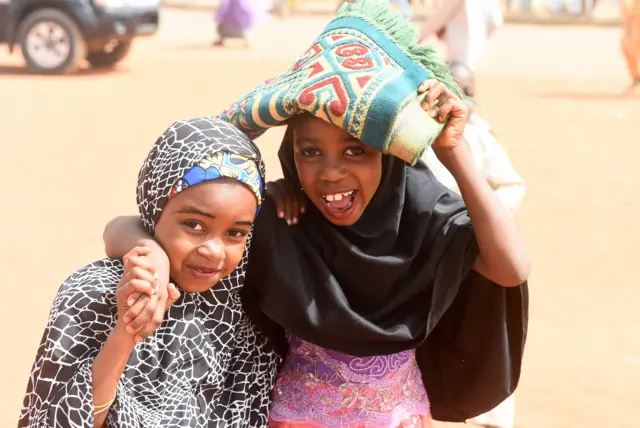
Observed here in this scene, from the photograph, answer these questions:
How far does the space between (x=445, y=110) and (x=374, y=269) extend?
1.72ft

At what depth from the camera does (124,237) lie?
2889 mm

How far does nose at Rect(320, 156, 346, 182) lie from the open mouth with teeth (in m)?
0.06

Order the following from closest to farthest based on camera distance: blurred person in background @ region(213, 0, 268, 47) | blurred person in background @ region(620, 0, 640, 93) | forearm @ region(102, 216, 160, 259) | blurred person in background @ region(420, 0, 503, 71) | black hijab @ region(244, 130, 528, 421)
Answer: forearm @ region(102, 216, 160, 259), black hijab @ region(244, 130, 528, 421), blurred person in background @ region(420, 0, 503, 71), blurred person in background @ region(620, 0, 640, 93), blurred person in background @ region(213, 0, 268, 47)

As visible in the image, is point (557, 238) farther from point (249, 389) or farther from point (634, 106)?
point (634, 106)

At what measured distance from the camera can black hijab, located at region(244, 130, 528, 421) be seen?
298 cm

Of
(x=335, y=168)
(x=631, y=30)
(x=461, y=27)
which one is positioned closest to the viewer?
(x=335, y=168)

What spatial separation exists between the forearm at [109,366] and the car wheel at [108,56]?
53.3ft

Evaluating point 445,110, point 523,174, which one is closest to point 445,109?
point 445,110

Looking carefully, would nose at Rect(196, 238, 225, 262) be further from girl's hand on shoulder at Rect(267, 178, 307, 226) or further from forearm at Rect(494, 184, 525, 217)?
forearm at Rect(494, 184, 525, 217)

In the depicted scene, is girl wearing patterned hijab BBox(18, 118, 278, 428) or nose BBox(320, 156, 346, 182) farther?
nose BBox(320, 156, 346, 182)

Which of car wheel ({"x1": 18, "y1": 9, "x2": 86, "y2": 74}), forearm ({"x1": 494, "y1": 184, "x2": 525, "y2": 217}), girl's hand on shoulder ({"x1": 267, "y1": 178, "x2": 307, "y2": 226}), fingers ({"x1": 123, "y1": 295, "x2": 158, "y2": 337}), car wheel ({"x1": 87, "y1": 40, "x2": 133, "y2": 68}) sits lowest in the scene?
car wheel ({"x1": 87, "y1": 40, "x2": 133, "y2": 68})

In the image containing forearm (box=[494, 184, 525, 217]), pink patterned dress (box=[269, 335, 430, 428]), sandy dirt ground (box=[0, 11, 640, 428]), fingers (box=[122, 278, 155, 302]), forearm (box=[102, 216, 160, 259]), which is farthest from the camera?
sandy dirt ground (box=[0, 11, 640, 428])

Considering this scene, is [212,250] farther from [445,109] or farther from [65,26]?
[65,26]

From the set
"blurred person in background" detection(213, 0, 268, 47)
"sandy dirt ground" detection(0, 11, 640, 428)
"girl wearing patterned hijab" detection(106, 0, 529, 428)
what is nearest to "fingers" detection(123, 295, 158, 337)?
"girl wearing patterned hijab" detection(106, 0, 529, 428)
